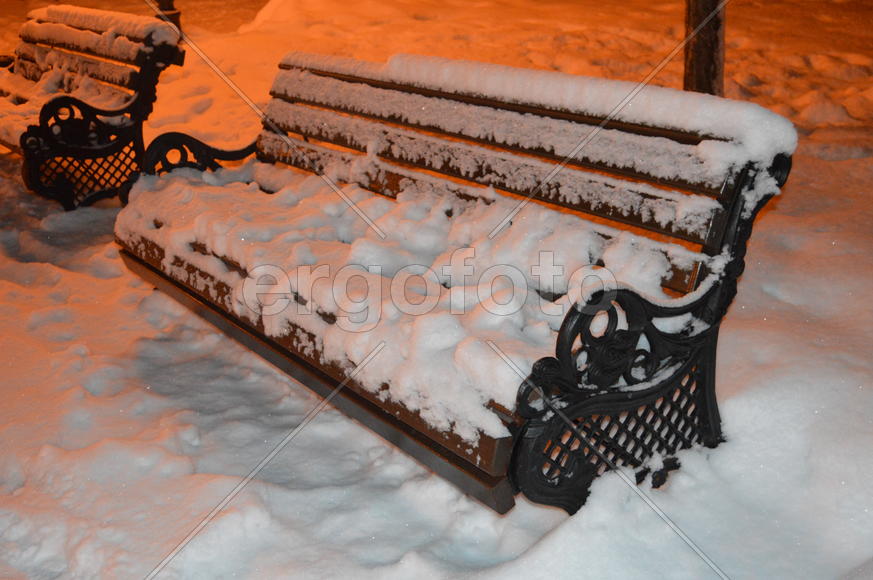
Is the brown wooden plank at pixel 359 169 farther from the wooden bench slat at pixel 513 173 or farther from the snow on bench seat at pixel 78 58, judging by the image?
the snow on bench seat at pixel 78 58

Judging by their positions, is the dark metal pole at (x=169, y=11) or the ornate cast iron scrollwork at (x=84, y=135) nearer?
the ornate cast iron scrollwork at (x=84, y=135)

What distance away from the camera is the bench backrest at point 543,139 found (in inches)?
99.0

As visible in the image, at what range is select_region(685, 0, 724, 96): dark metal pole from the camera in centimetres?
454

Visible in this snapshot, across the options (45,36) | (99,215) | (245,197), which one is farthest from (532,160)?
(45,36)

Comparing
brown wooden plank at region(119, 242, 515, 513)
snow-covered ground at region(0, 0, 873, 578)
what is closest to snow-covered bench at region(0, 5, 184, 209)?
snow-covered ground at region(0, 0, 873, 578)

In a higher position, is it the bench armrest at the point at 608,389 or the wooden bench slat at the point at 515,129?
the wooden bench slat at the point at 515,129

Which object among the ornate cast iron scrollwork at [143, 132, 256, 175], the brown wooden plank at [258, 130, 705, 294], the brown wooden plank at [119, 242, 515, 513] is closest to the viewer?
the brown wooden plank at [119, 242, 515, 513]

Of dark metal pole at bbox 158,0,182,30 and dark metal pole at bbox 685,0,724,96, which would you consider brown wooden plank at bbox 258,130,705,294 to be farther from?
dark metal pole at bbox 158,0,182,30

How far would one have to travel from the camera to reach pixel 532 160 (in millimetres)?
3162

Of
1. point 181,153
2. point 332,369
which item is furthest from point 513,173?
A: point 181,153

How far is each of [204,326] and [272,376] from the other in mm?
612

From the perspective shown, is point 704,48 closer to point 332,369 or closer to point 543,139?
point 543,139

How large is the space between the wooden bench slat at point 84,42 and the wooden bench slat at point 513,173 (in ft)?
5.06

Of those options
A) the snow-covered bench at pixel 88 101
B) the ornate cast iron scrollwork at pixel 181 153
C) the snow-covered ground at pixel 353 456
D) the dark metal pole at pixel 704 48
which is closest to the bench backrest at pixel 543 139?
the ornate cast iron scrollwork at pixel 181 153
